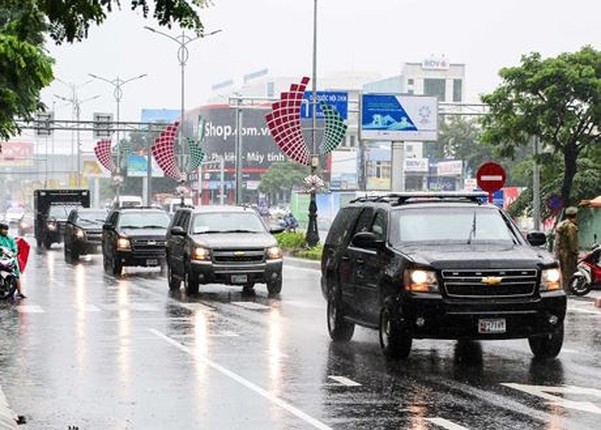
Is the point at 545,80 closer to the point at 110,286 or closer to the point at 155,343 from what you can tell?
the point at 110,286

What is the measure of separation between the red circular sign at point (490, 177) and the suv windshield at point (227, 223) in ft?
17.3

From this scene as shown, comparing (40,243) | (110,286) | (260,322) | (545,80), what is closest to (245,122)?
(40,243)

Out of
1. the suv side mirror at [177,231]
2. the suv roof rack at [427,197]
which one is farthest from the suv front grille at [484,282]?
the suv side mirror at [177,231]

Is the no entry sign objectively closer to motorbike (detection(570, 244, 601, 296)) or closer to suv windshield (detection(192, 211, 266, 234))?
motorbike (detection(570, 244, 601, 296))

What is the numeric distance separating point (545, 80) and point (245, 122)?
364 ft

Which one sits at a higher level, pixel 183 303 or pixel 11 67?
pixel 11 67

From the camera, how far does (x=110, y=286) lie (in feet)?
105

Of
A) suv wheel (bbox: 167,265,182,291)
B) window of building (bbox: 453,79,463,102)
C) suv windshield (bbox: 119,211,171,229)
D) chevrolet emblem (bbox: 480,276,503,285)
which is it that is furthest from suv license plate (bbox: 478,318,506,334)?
window of building (bbox: 453,79,463,102)

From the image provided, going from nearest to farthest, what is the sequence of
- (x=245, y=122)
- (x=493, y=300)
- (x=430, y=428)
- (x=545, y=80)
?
1. (x=430, y=428)
2. (x=493, y=300)
3. (x=545, y=80)
4. (x=245, y=122)

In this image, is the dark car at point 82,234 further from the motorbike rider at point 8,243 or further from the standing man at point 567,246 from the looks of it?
the standing man at point 567,246

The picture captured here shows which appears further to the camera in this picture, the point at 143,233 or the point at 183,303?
the point at 143,233

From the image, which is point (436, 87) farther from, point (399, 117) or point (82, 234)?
point (82, 234)

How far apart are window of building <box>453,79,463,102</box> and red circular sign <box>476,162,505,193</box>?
15056 cm

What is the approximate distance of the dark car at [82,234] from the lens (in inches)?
1865
